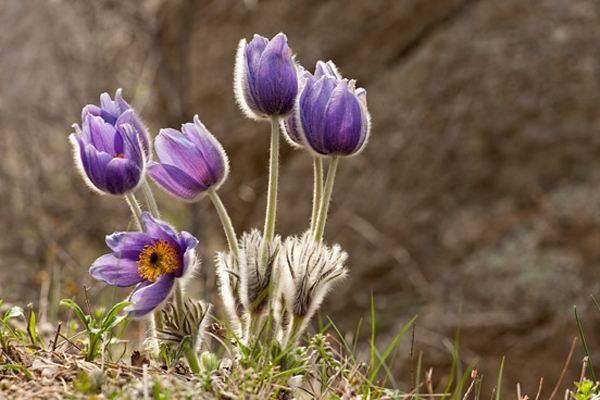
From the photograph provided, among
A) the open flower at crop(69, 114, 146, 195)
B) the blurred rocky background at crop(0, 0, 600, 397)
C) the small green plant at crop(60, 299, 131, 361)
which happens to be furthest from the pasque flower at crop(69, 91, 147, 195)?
the blurred rocky background at crop(0, 0, 600, 397)

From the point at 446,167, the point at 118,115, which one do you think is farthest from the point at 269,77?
the point at 446,167

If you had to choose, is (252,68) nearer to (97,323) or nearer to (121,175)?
(121,175)

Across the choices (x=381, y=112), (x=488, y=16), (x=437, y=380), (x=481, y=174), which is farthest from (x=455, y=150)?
(x=437, y=380)

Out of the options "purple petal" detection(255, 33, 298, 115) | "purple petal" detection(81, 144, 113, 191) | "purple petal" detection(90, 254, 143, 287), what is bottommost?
"purple petal" detection(90, 254, 143, 287)

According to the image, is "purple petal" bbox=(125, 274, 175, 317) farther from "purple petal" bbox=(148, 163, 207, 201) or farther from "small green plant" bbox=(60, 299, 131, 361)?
"purple petal" bbox=(148, 163, 207, 201)

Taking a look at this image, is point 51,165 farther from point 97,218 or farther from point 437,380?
point 437,380

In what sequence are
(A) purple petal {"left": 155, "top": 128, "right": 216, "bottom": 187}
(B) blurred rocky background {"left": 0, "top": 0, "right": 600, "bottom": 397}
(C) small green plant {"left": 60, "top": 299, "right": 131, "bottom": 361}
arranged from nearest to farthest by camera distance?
1. (C) small green plant {"left": 60, "top": 299, "right": 131, "bottom": 361}
2. (A) purple petal {"left": 155, "top": 128, "right": 216, "bottom": 187}
3. (B) blurred rocky background {"left": 0, "top": 0, "right": 600, "bottom": 397}

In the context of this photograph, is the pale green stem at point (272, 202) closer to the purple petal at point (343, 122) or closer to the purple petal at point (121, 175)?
the purple petal at point (343, 122)
